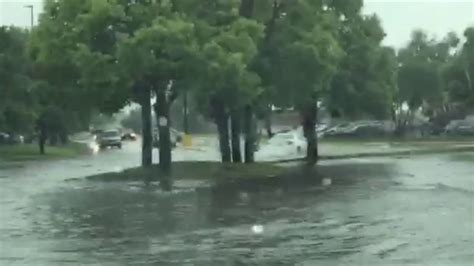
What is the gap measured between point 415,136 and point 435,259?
221ft

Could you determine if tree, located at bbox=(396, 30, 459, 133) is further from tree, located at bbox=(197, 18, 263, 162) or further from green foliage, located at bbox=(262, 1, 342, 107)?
tree, located at bbox=(197, 18, 263, 162)

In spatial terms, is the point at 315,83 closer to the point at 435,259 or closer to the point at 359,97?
the point at 359,97

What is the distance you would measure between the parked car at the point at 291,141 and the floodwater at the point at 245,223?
23.8 m

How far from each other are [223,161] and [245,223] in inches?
729

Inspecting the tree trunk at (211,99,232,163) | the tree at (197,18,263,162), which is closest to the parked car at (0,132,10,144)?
the tree trunk at (211,99,232,163)

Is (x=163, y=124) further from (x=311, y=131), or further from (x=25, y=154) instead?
(x=25, y=154)

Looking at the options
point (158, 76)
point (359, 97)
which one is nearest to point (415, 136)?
point (359, 97)

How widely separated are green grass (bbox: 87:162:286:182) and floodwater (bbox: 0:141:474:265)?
6.25 feet

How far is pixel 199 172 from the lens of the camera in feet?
103

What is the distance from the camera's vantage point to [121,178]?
30078mm

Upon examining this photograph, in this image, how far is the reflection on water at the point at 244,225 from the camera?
12844 millimetres

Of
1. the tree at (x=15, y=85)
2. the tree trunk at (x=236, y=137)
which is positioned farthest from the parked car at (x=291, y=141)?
the tree trunk at (x=236, y=137)

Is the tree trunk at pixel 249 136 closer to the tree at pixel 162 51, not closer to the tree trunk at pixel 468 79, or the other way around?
the tree at pixel 162 51

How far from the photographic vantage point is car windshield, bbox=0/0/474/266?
46.2 ft
